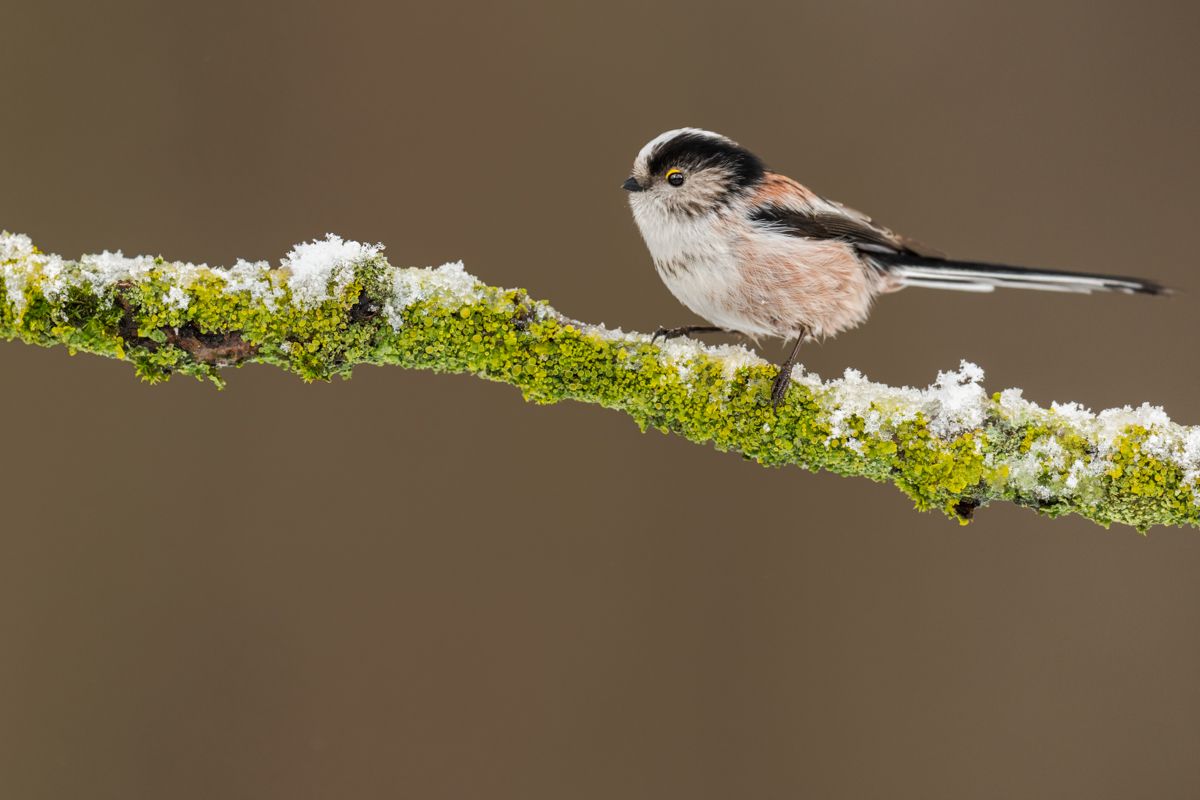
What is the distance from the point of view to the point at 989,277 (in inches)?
88.6

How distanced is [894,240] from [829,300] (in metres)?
0.31

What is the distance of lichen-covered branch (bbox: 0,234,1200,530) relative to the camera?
188 cm

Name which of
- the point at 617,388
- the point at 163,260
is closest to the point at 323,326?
the point at 163,260

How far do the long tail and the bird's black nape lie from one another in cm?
48

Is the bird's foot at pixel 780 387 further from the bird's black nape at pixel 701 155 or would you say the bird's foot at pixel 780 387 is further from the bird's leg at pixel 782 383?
the bird's black nape at pixel 701 155

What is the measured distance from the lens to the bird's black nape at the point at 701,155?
7.64 ft

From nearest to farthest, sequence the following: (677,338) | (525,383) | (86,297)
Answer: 1. (86,297)
2. (525,383)
3. (677,338)

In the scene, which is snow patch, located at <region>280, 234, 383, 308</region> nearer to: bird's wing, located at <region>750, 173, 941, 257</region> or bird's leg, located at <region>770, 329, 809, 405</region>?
bird's leg, located at <region>770, 329, 809, 405</region>

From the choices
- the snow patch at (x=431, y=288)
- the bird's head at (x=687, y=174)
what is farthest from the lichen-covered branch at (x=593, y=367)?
the bird's head at (x=687, y=174)

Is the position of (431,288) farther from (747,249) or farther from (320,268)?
(747,249)

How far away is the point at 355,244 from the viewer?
192 cm

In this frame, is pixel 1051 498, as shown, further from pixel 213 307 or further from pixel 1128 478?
pixel 213 307

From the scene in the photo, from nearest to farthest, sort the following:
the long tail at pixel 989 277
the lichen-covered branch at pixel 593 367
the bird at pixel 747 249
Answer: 1. the lichen-covered branch at pixel 593 367
2. the long tail at pixel 989 277
3. the bird at pixel 747 249

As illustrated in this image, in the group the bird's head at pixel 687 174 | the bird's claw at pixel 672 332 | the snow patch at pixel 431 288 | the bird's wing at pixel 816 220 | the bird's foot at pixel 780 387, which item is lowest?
the bird's foot at pixel 780 387
